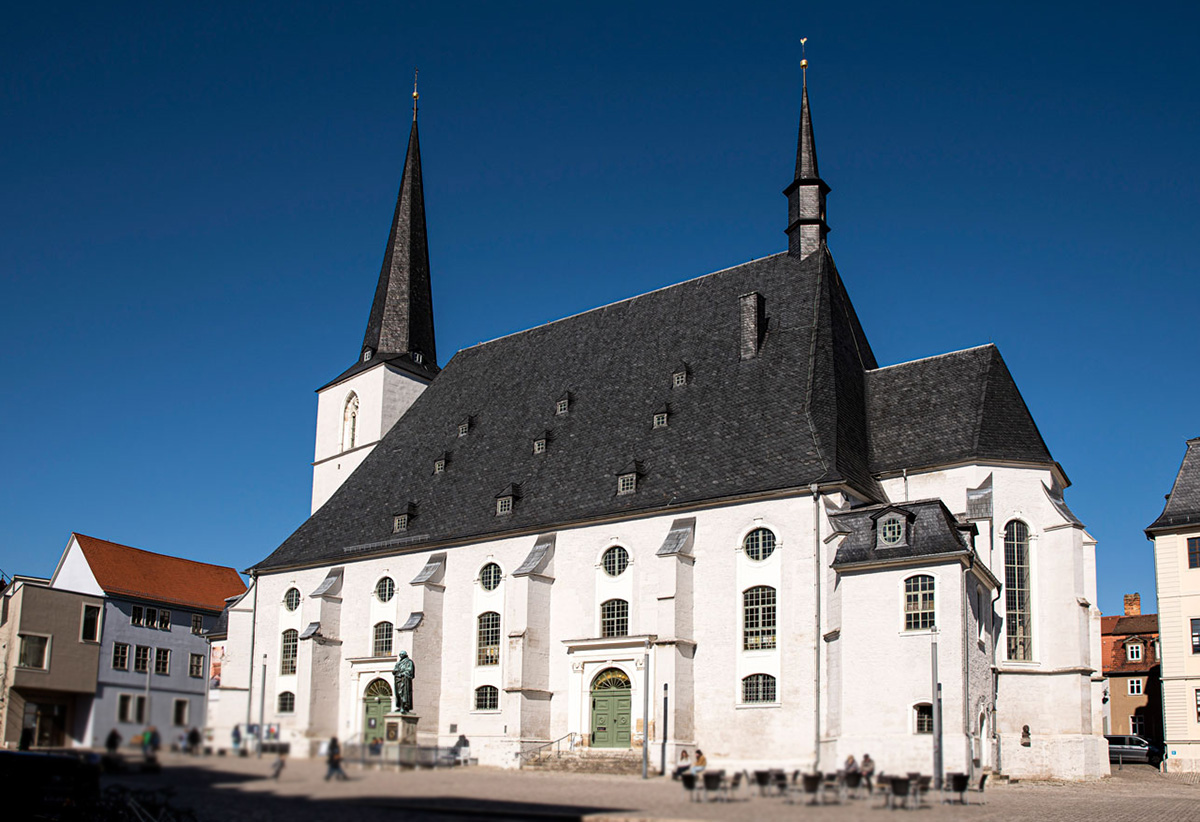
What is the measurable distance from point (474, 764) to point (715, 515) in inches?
1155

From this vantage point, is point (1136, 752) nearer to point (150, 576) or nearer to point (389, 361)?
point (389, 361)

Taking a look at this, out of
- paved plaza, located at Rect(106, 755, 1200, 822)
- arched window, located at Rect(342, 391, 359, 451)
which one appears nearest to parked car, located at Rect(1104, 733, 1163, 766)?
arched window, located at Rect(342, 391, 359, 451)

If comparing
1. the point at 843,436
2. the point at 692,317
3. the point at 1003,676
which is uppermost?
the point at 692,317

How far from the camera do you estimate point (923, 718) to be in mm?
25047

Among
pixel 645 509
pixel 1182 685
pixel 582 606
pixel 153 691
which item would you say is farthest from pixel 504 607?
pixel 153 691

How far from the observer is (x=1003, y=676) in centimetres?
3675

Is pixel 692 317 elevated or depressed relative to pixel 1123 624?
elevated

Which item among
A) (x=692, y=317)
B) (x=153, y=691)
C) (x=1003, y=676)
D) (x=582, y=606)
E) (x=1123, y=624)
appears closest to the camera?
(x=153, y=691)

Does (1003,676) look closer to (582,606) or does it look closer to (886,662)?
(886,662)

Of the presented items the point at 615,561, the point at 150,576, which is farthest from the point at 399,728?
the point at 615,561

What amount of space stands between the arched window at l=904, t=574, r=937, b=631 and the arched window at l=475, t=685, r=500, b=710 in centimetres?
1723

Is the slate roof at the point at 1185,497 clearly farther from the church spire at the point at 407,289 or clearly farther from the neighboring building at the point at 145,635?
the neighboring building at the point at 145,635

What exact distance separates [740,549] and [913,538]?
23.9ft

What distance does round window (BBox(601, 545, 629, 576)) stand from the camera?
39.5 metres
